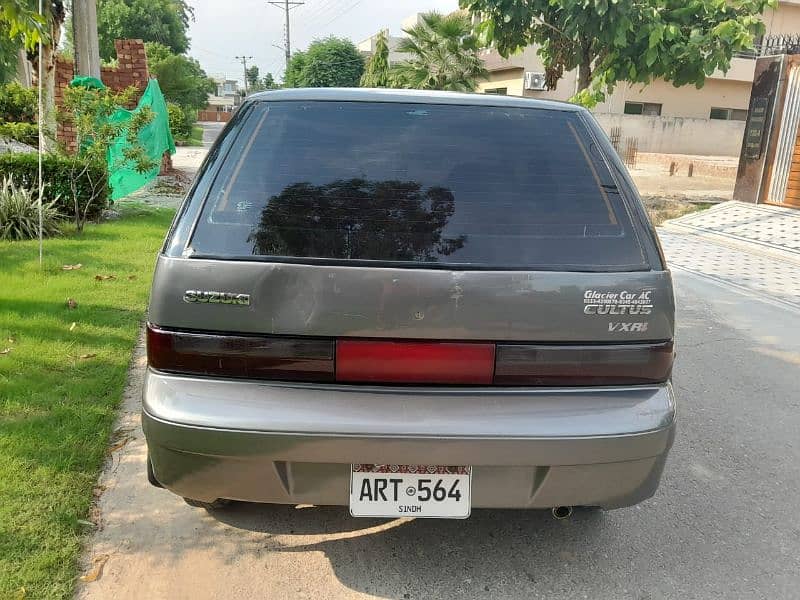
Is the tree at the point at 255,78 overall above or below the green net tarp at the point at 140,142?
above

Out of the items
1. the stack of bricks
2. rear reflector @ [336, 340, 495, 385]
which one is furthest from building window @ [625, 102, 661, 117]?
rear reflector @ [336, 340, 495, 385]

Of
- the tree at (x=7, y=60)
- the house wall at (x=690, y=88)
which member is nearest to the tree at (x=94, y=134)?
the tree at (x=7, y=60)

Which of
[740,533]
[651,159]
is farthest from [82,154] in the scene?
[651,159]

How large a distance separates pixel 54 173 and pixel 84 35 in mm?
3990

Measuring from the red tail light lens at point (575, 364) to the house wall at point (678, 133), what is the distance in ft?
82.4

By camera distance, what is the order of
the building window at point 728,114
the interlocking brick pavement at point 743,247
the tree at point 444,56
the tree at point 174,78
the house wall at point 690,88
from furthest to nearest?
the tree at point 174,78 < the building window at point 728,114 < the house wall at point 690,88 < the tree at point 444,56 < the interlocking brick pavement at point 743,247

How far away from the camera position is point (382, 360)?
2.05 metres

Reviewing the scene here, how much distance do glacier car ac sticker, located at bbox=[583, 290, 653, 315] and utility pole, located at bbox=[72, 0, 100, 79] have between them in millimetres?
11278

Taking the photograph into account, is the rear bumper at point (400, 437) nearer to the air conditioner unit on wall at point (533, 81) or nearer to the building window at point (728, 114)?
the air conditioner unit on wall at point (533, 81)

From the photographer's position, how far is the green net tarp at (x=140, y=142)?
29.8ft

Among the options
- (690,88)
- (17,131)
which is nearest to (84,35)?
(17,131)

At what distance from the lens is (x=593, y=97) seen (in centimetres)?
1062

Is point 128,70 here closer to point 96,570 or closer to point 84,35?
point 84,35

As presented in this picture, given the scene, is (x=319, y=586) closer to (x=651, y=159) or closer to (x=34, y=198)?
(x=34, y=198)
